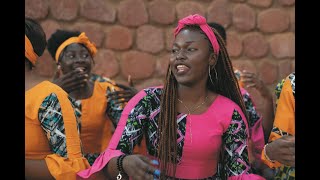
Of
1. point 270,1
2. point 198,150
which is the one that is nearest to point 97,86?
point 198,150

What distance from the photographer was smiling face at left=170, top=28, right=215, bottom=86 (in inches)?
108

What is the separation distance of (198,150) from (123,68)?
2988 millimetres

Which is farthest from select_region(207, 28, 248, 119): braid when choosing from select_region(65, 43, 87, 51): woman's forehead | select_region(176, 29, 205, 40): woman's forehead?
select_region(65, 43, 87, 51): woman's forehead

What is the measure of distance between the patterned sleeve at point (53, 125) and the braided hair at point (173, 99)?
482 millimetres

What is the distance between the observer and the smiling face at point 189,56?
108 inches

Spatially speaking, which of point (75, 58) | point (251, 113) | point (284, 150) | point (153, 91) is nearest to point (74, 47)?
point (75, 58)

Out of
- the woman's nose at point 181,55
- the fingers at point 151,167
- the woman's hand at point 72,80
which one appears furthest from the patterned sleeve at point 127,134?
the woman's hand at point 72,80

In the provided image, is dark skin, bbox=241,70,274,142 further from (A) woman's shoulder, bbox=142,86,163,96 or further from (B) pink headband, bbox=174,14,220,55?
(A) woman's shoulder, bbox=142,86,163,96

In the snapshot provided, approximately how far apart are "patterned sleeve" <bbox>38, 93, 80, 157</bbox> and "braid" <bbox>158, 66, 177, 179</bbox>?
48 cm

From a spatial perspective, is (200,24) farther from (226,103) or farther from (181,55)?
(226,103)

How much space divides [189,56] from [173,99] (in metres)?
0.24

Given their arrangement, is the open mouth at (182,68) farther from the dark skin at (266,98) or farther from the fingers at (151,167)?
the dark skin at (266,98)

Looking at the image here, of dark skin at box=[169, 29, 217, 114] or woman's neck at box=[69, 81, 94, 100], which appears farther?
woman's neck at box=[69, 81, 94, 100]
